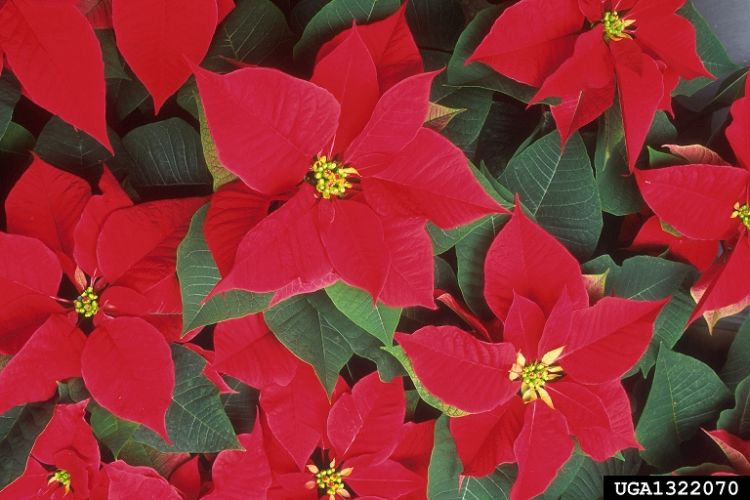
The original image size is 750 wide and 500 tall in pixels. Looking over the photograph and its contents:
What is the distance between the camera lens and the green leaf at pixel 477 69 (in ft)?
1.97

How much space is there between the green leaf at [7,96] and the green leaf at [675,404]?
2.15ft

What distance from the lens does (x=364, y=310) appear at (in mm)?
589

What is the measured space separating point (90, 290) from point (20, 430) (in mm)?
162

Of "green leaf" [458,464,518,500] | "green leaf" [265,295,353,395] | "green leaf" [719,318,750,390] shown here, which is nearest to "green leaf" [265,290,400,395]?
"green leaf" [265,295,353,395]

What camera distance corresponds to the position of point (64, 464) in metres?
0.64

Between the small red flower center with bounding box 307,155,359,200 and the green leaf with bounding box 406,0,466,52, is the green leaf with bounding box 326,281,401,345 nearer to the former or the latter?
the small red flower center with bounding box 307,155,359,200

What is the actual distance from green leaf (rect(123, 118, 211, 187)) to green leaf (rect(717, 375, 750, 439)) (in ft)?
1.95

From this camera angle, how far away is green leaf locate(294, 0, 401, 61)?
22.7 inches

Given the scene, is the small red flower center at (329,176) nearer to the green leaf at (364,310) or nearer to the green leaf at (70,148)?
the green leaf at (364,310)

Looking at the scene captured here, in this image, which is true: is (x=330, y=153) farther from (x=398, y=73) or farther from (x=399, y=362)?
(x=399, y=362)

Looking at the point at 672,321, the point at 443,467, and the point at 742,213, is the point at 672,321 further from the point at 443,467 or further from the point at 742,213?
the point at 443,467

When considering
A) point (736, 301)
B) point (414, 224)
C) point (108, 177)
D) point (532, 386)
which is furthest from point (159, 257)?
point (736, 301)

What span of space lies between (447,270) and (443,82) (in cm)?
18

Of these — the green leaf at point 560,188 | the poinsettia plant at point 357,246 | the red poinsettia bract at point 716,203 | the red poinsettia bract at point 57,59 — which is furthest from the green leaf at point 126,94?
the red poinsettia bract at point 716,203
